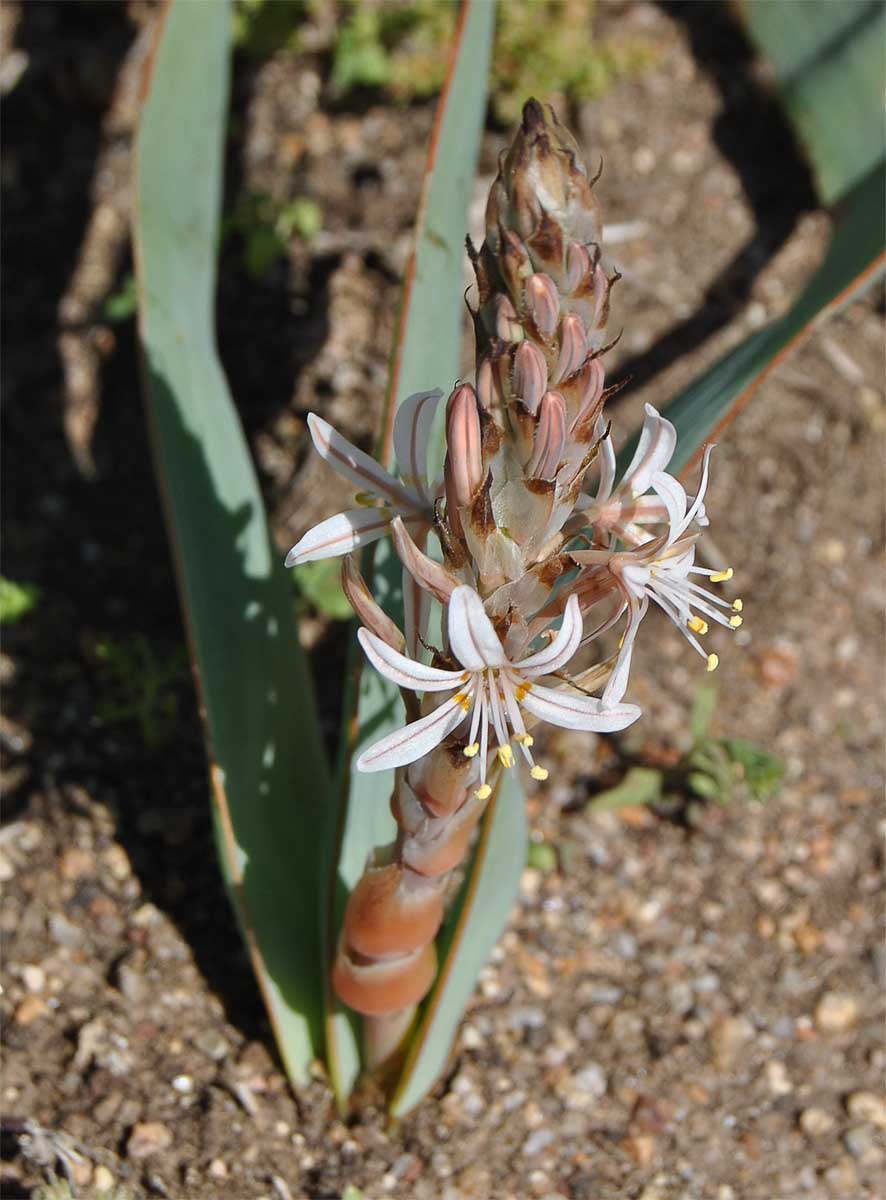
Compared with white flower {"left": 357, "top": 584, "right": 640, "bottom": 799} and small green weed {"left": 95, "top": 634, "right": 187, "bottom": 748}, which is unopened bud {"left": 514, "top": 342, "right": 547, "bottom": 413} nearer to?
white flower {"left": 357, "top": 584, "right": 640, "bottom": 799}

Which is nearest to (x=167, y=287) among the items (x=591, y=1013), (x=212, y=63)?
(x=212, y=63)

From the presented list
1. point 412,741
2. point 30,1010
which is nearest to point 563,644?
point 412,741

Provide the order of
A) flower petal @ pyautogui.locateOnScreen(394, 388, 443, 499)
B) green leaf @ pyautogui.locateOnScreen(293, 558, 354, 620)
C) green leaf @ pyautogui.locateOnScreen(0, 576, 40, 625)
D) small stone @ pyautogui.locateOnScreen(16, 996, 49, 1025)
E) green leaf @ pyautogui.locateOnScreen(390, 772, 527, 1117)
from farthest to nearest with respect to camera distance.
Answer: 1. green leaf @ pyautogui.locateOnScreen(293, 558, 354, 620)
2. green leaf @ pyautogui.locateOnScreen(0, 576, 40, 625)
3. small stone @ pyautogui.locateOnScreen(16, 996, 49, 1025)
4. green leaf @ pyautogui.locateOnScreen(390, 772, 527, 1117)
5. flower petal @ pyautogui.locateOnScreen(394, 388, 443, 499)

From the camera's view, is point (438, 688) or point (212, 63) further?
point (212, 63)

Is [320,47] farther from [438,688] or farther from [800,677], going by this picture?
[438,688]

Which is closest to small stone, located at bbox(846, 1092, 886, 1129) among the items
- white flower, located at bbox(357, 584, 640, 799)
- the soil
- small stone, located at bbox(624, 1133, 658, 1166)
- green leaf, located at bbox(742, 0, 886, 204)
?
the soil

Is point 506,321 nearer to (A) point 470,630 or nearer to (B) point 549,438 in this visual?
(B) point 549,438

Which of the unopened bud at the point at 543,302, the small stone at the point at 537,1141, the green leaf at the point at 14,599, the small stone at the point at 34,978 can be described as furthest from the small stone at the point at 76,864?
the unopened bud at the point at 543,302
